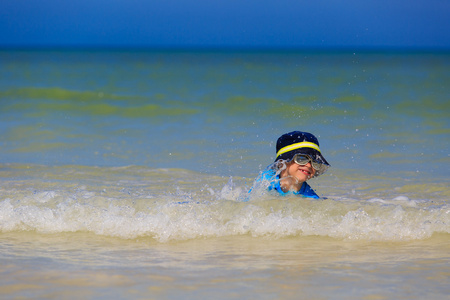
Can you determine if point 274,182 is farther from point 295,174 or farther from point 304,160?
point 304,160

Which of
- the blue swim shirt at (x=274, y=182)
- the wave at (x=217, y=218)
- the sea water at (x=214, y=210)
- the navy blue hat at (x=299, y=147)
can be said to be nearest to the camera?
the sea water at (x=214, y=210)

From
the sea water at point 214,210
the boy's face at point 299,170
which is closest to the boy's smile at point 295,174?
the boy's face at point 299,170

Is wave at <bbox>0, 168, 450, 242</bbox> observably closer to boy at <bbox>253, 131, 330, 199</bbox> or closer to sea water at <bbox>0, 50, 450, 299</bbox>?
sea water at <bbox>0, 50, 450, 299</bbox>

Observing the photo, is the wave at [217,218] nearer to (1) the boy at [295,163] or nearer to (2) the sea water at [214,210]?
(2) the sea water at [214,210]

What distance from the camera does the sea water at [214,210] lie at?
3059 mm

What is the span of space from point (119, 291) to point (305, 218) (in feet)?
5.76

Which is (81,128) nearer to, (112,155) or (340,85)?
(112,155)

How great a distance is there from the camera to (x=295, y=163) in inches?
172

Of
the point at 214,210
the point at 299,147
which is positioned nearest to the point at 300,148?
the point at 299,147

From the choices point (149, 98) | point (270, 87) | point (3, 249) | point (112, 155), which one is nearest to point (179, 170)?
point (112, 155)

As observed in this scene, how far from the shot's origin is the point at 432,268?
3.32 metres

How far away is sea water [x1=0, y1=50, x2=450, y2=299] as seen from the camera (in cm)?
306

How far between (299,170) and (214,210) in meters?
0.69

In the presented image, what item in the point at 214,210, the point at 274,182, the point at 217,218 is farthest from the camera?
the point at 274,182
